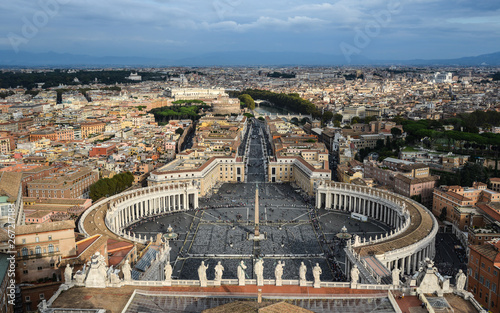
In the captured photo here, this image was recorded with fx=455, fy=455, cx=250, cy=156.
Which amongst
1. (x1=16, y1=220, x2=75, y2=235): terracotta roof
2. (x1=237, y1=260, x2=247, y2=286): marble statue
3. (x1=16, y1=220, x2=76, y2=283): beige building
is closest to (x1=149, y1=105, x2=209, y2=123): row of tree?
(x1=16, y1=220, x2=75, y2=235): terracotta roof

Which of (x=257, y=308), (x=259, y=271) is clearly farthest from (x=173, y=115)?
(x=257, y=308)

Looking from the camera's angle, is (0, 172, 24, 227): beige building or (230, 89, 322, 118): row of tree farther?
(230, 89, 322, 118): row of tree

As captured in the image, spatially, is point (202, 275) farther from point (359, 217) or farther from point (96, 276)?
point (359, 217)

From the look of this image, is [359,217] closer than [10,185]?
No

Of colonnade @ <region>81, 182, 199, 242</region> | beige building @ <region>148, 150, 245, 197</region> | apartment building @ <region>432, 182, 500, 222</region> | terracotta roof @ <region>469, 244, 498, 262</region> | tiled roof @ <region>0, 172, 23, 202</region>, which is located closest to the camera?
terracotta roof @ <region>469, 244, 498, 262</region>

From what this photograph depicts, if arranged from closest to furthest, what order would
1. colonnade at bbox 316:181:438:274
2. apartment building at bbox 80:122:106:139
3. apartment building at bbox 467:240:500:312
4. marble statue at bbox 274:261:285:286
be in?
marble statue at bbox 274:261:285:286, apartment building at bbox 467:240:500:312, colonnade at bbox 316:181:438:274, apartment building at bbox 80:122:106:139

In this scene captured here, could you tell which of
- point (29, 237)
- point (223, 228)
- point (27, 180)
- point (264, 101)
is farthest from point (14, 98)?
point (29, 237)

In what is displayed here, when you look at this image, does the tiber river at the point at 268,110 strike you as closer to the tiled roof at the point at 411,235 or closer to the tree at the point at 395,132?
the tree at the point at 395,132

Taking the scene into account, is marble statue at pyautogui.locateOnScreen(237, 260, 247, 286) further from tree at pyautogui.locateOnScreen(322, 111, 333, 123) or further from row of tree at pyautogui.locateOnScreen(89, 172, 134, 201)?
tree at pyautogui.locateOnScreen(322, 111, 333, 123)

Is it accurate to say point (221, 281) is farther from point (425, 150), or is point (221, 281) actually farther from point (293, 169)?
point (425, 150)
